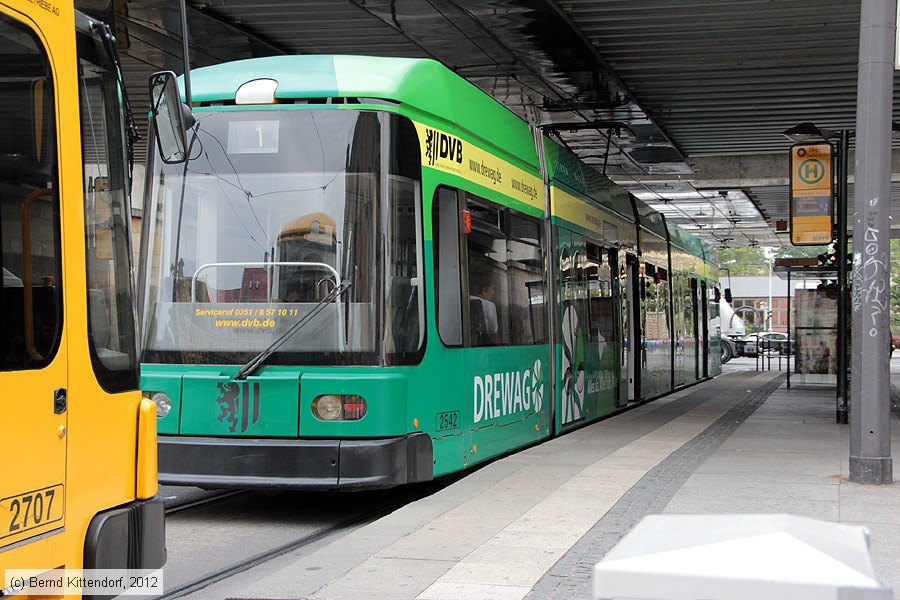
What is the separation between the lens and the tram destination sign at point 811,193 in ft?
51.3

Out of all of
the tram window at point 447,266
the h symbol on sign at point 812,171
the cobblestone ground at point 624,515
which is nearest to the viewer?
the cobblestone ground at point 624,515

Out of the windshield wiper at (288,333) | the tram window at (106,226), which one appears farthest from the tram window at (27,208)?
the windshield wiper at (288,333)

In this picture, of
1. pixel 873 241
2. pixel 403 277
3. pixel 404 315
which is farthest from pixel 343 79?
pixel 873 241

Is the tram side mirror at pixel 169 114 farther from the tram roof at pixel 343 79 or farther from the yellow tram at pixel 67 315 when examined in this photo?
the tram roof at pixel 343 79

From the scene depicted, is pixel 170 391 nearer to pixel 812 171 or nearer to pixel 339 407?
pixel 339 407

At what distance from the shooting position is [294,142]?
27.1 ft

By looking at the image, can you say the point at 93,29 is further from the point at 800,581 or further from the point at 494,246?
the point at 494,246

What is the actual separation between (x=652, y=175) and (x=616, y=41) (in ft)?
43.7

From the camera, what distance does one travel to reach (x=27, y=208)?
13.3ft

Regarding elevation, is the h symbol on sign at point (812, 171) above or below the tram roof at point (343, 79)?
above

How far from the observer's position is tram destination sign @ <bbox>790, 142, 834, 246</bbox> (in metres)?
15.6

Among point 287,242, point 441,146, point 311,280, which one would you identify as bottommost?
point 311,280

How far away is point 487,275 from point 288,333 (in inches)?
102

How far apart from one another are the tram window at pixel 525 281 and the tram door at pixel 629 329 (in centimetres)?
502
